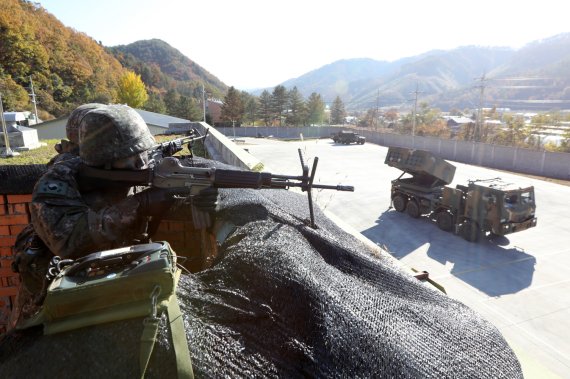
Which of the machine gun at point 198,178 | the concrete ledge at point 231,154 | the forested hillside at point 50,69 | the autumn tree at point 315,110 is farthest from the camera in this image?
the autumn tree at point 315,110

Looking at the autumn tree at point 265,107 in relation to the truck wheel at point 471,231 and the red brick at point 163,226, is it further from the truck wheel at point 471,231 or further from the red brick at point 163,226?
the red brick at point 163,226

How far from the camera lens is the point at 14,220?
3607mm

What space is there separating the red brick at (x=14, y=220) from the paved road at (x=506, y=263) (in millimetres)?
2418

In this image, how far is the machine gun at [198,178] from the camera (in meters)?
2.51

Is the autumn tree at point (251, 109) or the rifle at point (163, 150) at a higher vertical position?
the autumn tree at point (251, 109)

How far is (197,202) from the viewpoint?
2.56m

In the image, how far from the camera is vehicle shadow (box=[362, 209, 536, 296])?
381 inches

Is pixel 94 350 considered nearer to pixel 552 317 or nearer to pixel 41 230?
pixel 41 230

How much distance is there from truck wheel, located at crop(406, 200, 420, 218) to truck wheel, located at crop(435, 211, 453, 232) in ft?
3.74

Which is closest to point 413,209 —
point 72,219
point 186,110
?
point 72,219

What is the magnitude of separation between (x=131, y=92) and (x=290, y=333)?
72.3 m

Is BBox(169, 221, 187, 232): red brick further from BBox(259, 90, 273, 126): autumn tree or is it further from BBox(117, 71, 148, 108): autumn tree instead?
BBox(259, 90, 273, 126): autumn tree

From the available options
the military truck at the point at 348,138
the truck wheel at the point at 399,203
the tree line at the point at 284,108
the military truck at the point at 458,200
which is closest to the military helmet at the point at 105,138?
the military truck at the point at 458,200

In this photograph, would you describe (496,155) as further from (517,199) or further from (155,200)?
(155,200)
